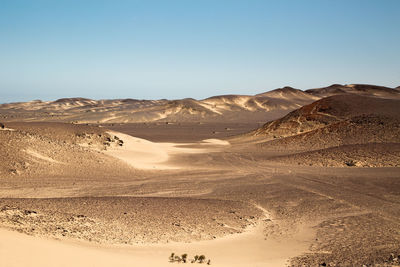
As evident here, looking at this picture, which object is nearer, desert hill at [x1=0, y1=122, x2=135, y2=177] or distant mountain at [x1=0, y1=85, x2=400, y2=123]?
desert hill at [x1=0, y1=122, x2=135, y2=177]

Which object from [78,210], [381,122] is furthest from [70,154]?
[381,122]

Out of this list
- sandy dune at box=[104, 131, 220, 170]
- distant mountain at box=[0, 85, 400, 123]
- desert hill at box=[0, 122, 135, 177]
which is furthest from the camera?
distant mountain at box=[0, 85, 400, 123]

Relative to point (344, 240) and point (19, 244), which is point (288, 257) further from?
point (19, 244)

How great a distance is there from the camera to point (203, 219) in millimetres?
11391

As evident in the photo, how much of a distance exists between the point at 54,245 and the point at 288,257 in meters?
4.89

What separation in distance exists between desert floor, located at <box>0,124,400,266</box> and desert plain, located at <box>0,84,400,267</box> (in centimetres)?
3

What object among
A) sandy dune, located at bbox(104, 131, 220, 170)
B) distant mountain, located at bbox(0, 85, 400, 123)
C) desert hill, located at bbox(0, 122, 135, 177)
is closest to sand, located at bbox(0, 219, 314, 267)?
desert hill, located at bbox(0, 122, 135, 177)

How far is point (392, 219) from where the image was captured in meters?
12.1

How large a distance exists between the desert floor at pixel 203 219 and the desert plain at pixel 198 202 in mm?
32

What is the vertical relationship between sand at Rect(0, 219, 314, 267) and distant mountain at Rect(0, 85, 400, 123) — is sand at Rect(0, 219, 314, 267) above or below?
below

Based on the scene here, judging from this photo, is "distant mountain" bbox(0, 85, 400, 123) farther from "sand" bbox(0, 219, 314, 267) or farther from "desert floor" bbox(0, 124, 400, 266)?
"sand" bbox(0, 219, 314, 267)

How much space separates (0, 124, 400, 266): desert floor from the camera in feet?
26.9

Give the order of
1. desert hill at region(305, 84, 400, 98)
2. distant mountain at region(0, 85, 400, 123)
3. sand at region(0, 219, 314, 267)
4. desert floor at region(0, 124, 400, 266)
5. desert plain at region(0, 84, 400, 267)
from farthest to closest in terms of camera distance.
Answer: desert hill at region(305, 84, 400, 98) < distant mountain at region(0, 85, 400, 123) < desert plain at region(0, 84, 400, 267) < desert floor at region(0, 124, 400, 266) < sand at region(0, 219, 314, 267)

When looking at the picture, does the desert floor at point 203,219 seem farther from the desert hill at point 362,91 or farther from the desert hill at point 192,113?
the desert hill at point 362,91
